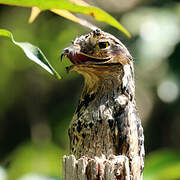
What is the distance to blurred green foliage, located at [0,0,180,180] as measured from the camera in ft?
A: 21.3

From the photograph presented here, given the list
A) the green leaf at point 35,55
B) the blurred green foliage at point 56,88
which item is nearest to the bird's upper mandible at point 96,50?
the green leaf at point 35,55

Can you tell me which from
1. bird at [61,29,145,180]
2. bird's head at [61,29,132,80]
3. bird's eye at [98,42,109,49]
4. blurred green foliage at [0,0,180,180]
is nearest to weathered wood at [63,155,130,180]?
bird at [61,29,145,180]

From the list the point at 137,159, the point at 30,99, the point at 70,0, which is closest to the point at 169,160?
the point at 137,159

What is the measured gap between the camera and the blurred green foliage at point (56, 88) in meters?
6.48

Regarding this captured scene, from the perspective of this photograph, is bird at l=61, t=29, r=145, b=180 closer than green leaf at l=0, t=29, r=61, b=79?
No

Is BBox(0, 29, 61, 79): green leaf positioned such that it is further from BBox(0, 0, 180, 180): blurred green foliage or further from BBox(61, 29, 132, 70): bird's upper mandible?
BBox(0, 0, 180, 180): blurred green foliage

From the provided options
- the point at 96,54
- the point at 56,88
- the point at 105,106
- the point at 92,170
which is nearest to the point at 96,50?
the point at 96,54

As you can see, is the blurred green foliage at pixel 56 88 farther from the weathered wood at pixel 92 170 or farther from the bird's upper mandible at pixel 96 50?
the weathered wood at pixel 92 170

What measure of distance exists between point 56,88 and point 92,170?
601cm

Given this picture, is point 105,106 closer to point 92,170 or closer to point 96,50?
point 96,50

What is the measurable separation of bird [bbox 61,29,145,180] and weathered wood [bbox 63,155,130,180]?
0.87 ft

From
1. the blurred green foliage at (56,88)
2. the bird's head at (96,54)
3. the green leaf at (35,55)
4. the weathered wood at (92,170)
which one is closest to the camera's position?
the green leaf at (35,55)

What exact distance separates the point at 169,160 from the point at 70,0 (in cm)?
245

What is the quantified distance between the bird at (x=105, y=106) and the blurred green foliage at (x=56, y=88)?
302 centimetres
